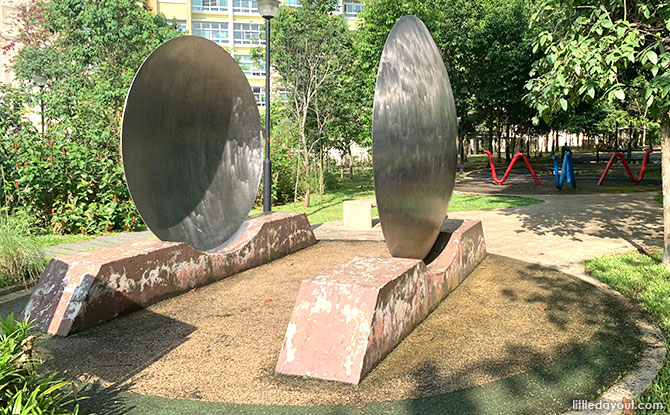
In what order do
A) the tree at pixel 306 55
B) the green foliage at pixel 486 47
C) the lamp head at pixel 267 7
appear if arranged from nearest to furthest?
the lamp head at pixel 267 7 → the tree at pixel 306 55 → the green foliage at pixel 486 47

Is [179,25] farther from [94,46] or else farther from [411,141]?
[411,141]

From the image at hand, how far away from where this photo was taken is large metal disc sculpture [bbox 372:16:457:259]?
16.6 feet

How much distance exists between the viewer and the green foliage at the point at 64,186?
34.7ft

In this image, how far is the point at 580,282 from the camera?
662 centimetres

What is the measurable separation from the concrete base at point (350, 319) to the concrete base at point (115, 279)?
7.50 feet

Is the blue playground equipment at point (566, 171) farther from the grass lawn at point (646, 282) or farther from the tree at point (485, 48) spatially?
the grass lawn at point (646, 282)

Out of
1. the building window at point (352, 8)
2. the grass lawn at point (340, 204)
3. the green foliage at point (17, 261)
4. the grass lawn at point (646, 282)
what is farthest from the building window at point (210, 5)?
the grass lawn at point (646, 282)

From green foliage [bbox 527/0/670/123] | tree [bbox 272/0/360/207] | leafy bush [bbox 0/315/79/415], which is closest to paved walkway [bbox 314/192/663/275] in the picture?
green foliage [bbox 527/0/670/123]

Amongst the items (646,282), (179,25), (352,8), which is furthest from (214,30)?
(646,282)

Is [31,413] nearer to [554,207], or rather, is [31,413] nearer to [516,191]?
[554,207]

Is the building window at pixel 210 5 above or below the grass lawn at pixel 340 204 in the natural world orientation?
above

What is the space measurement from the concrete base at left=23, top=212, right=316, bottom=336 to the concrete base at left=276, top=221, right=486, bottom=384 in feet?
7.50

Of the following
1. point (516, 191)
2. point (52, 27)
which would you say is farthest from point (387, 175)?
point (52, 27)

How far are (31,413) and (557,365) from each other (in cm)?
370
